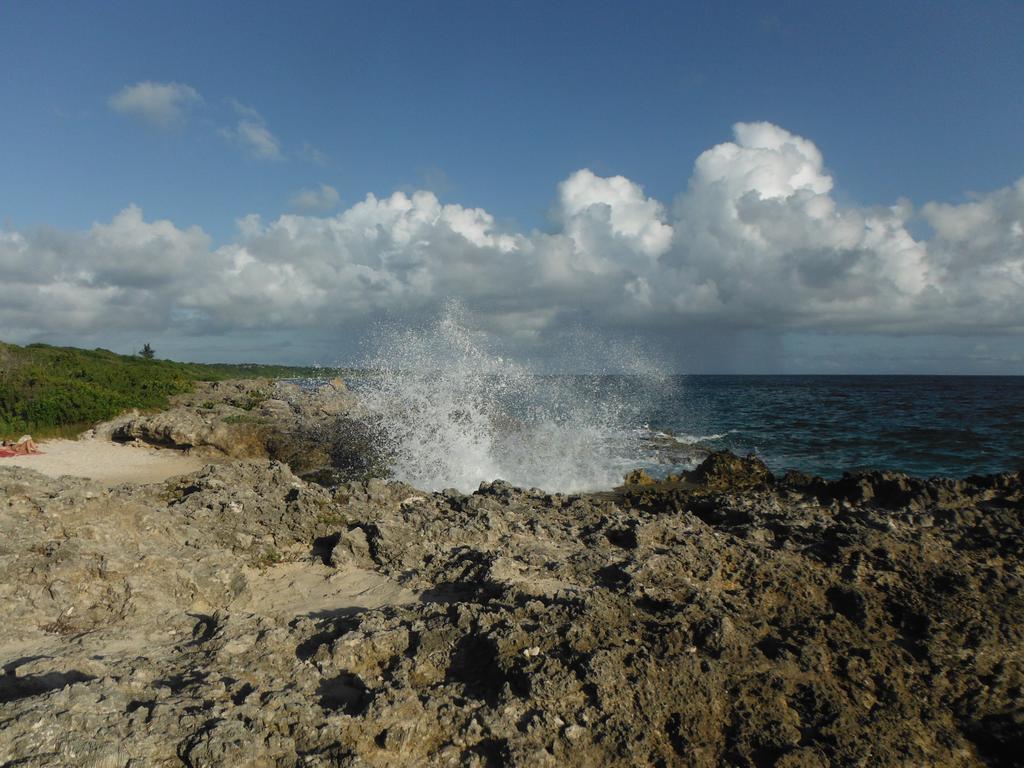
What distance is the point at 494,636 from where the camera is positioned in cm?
439

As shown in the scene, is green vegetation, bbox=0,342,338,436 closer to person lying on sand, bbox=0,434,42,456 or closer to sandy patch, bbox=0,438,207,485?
sandy patch, bbox=0,438,207,485

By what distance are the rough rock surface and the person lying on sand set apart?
362 inches

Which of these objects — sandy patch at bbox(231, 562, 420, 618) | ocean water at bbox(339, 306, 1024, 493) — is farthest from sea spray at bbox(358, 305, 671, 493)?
sandy patch at bbox(231, 562, 420, 618)

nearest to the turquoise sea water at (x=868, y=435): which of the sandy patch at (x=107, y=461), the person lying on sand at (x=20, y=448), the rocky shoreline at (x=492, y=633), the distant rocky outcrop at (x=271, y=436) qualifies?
the rocky shoreline at (x=492, y=633)

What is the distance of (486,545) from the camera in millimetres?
7039

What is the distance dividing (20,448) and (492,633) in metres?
16.7

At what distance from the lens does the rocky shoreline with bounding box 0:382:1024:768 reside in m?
3.49

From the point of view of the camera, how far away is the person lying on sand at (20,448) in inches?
589

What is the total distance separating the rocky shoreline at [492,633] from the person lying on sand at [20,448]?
29.4 ft

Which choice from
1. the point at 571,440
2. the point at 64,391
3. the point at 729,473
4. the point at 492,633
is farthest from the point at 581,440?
the point at 64,391

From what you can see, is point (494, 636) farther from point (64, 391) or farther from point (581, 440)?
point (64, 391)

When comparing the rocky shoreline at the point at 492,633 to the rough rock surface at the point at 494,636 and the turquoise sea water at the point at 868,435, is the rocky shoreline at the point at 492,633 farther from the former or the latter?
the turquoise sea water at the point at 868,435

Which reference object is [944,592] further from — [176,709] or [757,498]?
[176,709]

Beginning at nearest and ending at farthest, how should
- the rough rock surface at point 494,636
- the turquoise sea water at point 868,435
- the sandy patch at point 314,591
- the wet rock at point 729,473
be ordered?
the rough rock surface at point 494,636 < the sandy patch at point 314,591 < the wet rock at point 729,473 < the turquoise sea water at point 868,435
